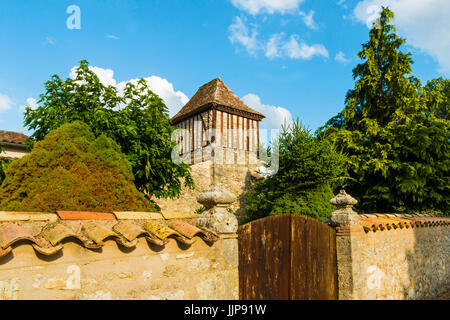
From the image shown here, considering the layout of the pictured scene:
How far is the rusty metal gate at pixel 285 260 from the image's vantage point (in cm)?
346

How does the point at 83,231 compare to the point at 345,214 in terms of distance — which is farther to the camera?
the point at 345,214

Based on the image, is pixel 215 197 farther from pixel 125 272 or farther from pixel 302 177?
pixel 302 177

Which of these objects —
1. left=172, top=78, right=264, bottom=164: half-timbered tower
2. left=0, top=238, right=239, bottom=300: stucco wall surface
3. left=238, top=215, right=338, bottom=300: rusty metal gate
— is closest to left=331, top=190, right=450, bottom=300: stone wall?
left=238, top=215, right=338, bottom=300: rusty metal gate

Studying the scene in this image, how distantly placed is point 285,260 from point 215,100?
13.5 meters

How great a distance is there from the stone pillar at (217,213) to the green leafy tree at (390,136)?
29.7 feet

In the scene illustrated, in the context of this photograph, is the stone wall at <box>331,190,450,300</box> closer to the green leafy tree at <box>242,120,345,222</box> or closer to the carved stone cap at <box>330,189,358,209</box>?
the carved stone cap at <box>330,189,358,209</box>

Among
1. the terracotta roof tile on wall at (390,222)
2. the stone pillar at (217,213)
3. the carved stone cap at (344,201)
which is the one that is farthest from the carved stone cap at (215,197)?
the terracotta roof tile on wall at (390,222)

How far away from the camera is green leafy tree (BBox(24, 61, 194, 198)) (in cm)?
573

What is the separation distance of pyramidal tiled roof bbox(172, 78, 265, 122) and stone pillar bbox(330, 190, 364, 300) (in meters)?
12.5

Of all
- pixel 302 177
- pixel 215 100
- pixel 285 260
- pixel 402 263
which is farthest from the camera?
pixel 215 100

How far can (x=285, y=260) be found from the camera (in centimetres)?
374

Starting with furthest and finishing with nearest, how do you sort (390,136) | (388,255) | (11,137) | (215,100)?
(215,100)
(11,137)
(390,136)
(388,255)

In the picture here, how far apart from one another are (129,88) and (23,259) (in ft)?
18.0

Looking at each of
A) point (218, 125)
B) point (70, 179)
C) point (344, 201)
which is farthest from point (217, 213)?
point (218, 125)
